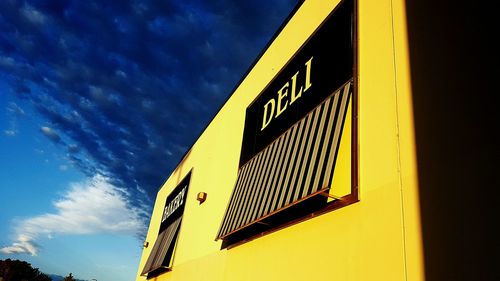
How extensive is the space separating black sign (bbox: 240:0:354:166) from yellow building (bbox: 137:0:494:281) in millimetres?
19

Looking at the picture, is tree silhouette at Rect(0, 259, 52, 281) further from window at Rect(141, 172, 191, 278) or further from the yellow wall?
the yellow wall

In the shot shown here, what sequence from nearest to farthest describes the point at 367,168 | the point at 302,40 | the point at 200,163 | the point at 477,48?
1. the point at 477,48
2. the point at 367,168
3. the point at 302,40
4. the point at 200,163

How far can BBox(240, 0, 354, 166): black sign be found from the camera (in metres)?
4.07

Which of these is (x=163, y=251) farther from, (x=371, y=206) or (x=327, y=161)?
(x=371, y=206)

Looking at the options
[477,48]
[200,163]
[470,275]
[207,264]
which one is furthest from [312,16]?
[200,163]

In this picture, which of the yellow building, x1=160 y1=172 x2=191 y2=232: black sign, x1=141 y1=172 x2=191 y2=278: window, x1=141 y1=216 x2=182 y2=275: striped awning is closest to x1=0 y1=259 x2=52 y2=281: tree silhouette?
x1=160 y1=172 x2=191 y2=232: black sign

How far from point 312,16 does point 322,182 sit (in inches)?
115

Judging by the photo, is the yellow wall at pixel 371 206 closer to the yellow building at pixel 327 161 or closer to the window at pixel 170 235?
the yellow building at pixel 327 161

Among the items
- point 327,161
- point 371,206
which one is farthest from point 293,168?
point 371,206

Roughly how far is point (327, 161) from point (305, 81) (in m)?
1.73

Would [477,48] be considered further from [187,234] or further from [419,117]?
[187,234]

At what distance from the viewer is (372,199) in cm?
288

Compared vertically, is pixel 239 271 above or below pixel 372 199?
below

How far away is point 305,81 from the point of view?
480 cm
